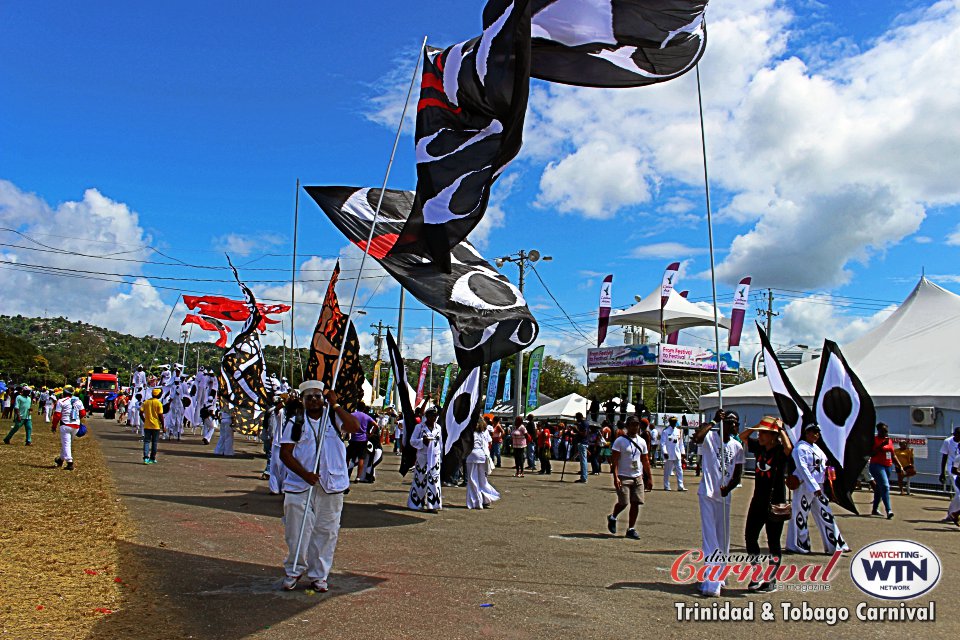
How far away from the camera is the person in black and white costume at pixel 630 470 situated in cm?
1100

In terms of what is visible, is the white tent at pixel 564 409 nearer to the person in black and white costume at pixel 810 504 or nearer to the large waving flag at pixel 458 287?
the large waving flag at pixel 458 287

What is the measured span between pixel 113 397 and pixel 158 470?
39775 millimetres

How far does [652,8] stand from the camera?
8.37 metres

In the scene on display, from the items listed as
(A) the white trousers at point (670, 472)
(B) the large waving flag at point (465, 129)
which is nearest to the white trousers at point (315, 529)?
(B) the large waving flag at point (465, 129)

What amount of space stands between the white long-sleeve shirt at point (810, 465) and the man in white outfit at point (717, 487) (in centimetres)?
302

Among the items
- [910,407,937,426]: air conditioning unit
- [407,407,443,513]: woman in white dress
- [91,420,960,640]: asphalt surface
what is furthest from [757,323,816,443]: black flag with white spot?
[910,407,937,426]: air conditioning unit

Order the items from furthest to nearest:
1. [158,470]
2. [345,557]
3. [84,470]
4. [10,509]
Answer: [158,470] < [84,470] < [10,509] < [345,557]

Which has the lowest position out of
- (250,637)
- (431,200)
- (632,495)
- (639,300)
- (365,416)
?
(250,637)

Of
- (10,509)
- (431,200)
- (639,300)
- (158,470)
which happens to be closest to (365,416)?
(158,470)

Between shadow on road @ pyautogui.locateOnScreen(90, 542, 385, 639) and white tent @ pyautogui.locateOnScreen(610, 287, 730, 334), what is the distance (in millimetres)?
39155

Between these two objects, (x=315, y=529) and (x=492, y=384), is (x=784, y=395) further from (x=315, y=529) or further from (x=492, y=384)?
(x=492, y=384)

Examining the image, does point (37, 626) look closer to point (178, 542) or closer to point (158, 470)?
point (178, 542)

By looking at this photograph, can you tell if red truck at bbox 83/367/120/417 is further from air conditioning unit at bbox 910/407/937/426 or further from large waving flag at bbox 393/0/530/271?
large waving flag at bbox 393/0/530/271

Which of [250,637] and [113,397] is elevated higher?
[113,397]
